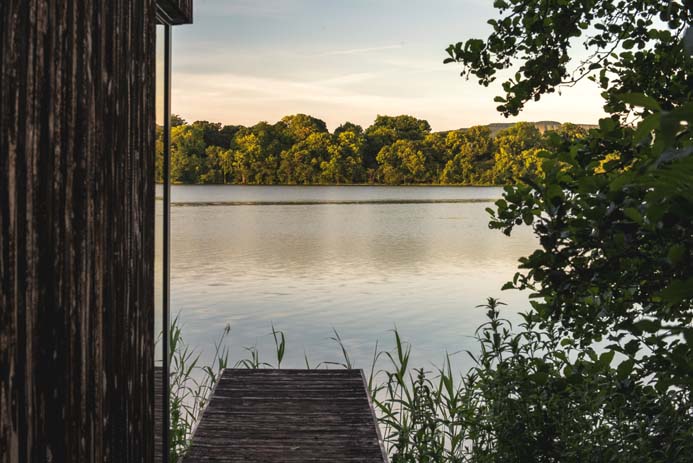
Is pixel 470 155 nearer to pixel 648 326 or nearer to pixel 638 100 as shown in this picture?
pixel 648 326

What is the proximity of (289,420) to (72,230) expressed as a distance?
247cm

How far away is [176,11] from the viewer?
2697mm

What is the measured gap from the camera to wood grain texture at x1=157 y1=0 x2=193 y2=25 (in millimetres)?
2590

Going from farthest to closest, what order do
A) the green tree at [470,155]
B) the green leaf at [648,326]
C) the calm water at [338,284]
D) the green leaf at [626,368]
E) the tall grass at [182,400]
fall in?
the green tree at [470,155] → the calm water at [338,284] → the tall grass at [182,400] → the green leaf at [626,368] → the green leaf at [648,326]

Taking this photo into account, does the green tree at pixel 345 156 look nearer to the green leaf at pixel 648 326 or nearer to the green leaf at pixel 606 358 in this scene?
the green leaf at pixel 606 358

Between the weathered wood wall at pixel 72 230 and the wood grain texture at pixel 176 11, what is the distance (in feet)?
1.49

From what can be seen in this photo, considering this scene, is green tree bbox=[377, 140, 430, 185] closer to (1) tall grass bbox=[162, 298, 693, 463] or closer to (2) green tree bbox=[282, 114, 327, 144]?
(2) green tree bbox=[282, 114, 327, 144]

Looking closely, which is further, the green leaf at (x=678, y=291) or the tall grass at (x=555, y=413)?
the tall grass at (x=555, y=413)

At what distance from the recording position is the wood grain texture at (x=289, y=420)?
325 centimetres

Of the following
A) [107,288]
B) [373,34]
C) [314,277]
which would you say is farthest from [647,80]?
[373,34]

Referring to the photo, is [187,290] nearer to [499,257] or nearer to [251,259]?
[251,259]

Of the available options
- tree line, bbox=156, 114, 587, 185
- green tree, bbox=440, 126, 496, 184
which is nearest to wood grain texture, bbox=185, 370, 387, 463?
tree line, bbox=156, 114, 587, 185

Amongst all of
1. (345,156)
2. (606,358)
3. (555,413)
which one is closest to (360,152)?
(345,156)

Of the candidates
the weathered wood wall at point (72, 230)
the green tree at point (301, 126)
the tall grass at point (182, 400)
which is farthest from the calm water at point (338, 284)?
the green tree at point (301, 126)
